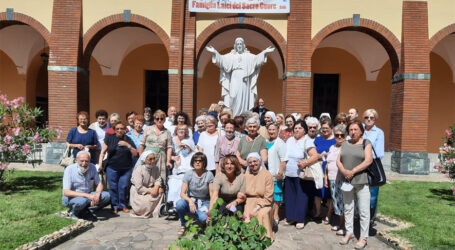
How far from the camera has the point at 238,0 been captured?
369 inches

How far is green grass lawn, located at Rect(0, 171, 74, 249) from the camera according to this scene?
3.87 meters

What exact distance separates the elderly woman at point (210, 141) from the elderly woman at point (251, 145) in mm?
594

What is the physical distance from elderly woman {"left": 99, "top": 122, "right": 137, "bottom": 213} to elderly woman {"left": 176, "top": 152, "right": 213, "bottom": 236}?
1.41 meters

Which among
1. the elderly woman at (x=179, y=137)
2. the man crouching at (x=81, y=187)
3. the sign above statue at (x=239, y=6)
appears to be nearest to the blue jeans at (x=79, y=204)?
the man crouching at (x=81, y=187)

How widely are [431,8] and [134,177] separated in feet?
32.7

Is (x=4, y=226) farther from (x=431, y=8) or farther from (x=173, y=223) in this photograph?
(x=431, y=8)

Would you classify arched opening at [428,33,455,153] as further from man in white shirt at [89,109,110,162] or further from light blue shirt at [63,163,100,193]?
light blue shirt at [63,163,100,193]

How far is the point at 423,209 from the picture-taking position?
5465 millimetres

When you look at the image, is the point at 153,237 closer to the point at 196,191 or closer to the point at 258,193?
the point at 196,191

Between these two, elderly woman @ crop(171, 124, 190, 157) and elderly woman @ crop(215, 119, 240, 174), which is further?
elderly woman @ crop(171, 124, 190, 157)

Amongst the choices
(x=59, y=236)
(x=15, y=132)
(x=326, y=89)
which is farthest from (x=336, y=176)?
(x=326, y=89)

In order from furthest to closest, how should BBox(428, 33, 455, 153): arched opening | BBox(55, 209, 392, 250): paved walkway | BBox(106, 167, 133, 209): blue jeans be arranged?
BBox(428, 33, 455, 153): arched opening, BBox(106, 167, 133, 209): blue jeans, BBox(55, 209, 392, 250): paved walkway

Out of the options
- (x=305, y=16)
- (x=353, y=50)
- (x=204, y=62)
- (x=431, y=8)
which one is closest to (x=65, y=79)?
(x=204, y=62)

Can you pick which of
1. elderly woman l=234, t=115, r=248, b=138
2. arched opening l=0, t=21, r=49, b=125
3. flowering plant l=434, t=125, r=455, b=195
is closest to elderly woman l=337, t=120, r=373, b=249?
elderly woman l=234, t=115, r=248, b=138
